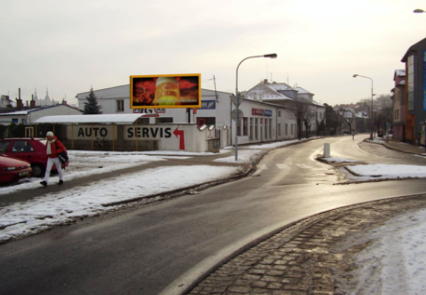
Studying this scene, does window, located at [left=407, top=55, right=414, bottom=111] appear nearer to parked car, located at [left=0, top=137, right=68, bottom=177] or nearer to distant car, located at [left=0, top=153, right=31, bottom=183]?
parked car, located at [left=0, top=137, right=68, bottom=177]

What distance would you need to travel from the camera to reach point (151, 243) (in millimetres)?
5980

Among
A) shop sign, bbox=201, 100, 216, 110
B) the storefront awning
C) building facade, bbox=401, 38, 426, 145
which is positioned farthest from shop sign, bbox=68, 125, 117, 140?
building facade, bbox=401, 38, 426, 145

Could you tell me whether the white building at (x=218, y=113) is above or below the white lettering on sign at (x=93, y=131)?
above

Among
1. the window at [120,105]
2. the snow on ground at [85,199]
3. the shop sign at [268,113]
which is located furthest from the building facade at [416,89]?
the window at [120,105]

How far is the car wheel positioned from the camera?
14242 mm

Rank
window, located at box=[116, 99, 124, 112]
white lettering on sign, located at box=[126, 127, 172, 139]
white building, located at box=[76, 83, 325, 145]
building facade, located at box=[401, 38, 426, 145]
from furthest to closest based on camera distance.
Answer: window, located at box=[116, 99, 124, 112]
white building, located at box=[76, 83, 325, 145]
building facade, located at box=[401, 38, 426, 145]
white lettering on sign, located at box=[126, 127, 172, 139]

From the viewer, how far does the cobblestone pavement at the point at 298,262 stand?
4223 mm

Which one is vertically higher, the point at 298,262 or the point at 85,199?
the point at 85,199

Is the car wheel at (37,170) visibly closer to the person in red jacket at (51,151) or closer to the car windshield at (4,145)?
the car windshield at (4,145)

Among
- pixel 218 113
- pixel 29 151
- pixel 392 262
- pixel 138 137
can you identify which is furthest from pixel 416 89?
pixel 392 262

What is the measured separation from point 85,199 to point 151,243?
13.0 feet

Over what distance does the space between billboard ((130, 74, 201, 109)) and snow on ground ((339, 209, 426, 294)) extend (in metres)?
25.3

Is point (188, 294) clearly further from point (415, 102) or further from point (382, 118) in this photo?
point (382, 118)

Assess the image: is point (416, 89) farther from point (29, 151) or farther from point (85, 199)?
point (85, 199)
